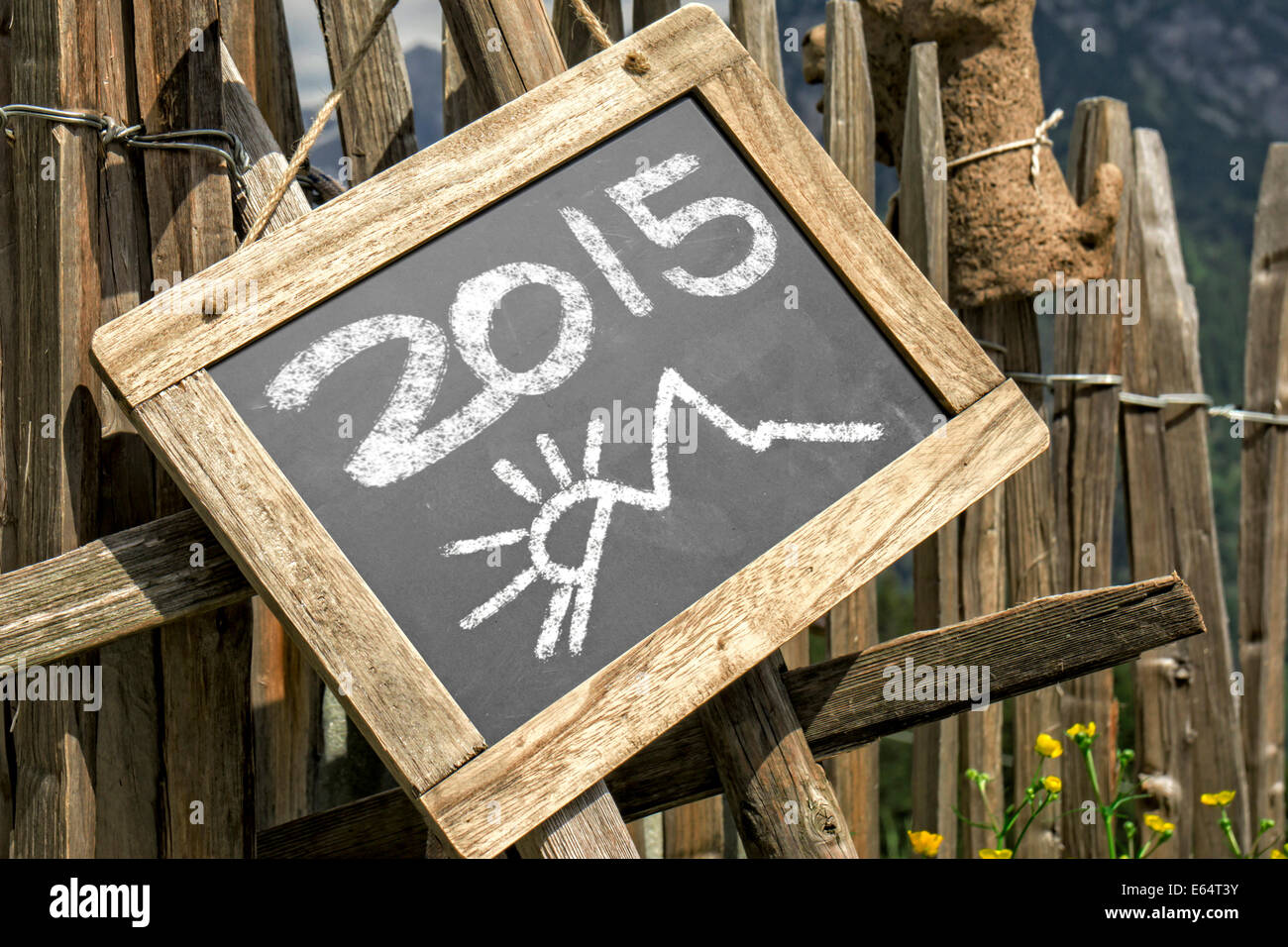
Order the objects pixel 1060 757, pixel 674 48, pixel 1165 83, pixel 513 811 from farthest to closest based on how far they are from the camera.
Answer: pixel 1165 83, pixel 1060 757, pixel 674 48, pixel 513 811

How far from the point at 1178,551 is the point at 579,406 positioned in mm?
2021

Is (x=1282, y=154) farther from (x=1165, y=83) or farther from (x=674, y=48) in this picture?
(x=1165, y=83)

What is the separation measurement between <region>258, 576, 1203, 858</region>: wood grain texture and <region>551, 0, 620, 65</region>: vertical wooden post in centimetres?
136

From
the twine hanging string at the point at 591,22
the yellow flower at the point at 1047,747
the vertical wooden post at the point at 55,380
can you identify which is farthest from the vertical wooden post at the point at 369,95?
the yellow flower at the point at 1047,747

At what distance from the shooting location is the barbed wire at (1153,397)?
232cm

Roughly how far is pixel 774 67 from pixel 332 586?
161cm

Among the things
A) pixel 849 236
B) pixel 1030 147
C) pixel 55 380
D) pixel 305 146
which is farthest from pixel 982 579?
pixel 55 380

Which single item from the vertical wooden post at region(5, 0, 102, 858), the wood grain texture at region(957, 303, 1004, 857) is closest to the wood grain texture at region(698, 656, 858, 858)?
the vertical wooden post at region(5, 0, 102, 858)

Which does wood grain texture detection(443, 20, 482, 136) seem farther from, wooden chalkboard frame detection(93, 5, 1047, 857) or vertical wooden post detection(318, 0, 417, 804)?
wooden chalkboard frame detection(93, 5, 1047, 857)

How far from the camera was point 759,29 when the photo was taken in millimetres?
2080

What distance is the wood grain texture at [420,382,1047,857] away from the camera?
3.33ft

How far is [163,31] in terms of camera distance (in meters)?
1.29

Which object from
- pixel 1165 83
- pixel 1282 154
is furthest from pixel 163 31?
pixel 1165 83

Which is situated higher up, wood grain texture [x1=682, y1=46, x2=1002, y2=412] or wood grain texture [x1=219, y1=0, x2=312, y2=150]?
wood grain texture [x1=219, y1=0, x2=312, y2=150]
